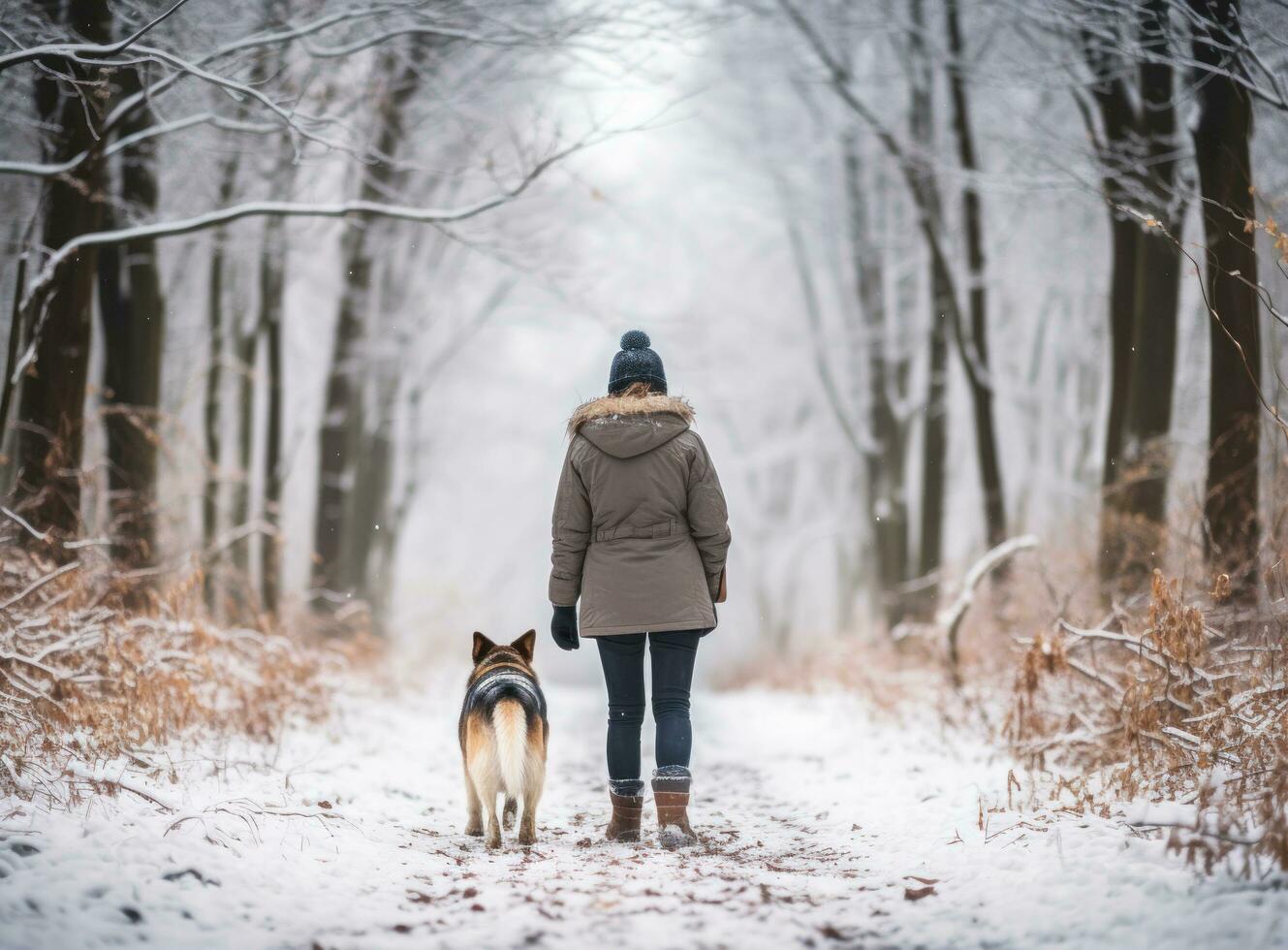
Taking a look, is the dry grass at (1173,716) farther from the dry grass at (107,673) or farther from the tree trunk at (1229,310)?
the dry grass at (107,673)

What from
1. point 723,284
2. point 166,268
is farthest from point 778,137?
point 166,268

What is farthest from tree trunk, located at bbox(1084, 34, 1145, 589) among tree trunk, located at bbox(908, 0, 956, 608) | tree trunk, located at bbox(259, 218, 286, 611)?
tree trunk, located at bbox(259, 218, 286, 611)

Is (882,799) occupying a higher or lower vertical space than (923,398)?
lower

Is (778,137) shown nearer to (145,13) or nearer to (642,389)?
(145,13)

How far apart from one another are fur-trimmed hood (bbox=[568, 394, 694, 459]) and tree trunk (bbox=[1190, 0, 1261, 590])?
133 inches

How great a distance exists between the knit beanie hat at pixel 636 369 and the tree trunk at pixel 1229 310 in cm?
336

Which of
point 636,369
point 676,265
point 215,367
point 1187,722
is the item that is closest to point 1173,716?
point 1187,722

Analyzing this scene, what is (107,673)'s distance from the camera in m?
5.69

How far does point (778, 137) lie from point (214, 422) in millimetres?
9149

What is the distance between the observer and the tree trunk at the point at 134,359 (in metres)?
7.52

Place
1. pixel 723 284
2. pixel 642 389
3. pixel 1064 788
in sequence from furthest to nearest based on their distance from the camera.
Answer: pixel 723 284 → pixel 1064 788 → pixel 642 389

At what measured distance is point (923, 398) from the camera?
14.0 meters

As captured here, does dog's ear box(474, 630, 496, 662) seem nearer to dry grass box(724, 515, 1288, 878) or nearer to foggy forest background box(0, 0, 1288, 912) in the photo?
foggy forest background box(0, 0, 1288, 912)

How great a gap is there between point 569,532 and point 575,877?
59.8 inches
